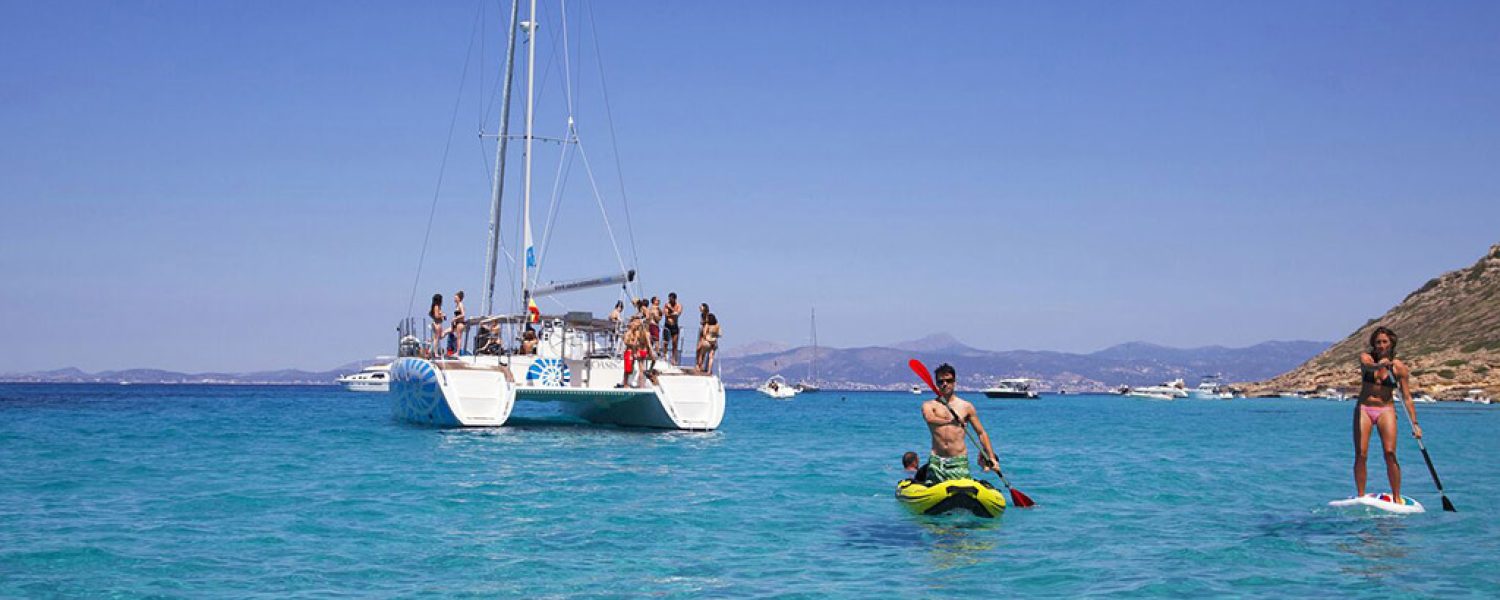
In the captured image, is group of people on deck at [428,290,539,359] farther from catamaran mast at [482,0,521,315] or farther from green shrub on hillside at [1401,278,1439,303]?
green shrub on hillside at [1401,278,1439,303]

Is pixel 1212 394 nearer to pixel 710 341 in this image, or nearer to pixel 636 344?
pixel 710 341

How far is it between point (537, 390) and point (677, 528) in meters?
13.5

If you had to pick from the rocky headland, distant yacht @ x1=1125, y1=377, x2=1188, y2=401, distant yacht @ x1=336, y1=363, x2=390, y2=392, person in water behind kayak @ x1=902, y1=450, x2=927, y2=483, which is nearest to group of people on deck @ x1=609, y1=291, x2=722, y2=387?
person in water behind kayak @ x1=902, y1=450, x2=927, y2=483

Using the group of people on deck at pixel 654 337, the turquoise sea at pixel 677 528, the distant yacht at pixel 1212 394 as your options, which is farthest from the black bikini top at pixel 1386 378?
the distant yacht at pixel 1212 394

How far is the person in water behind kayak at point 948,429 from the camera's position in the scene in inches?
509

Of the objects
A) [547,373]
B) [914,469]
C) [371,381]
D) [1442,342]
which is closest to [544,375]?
[547,373]

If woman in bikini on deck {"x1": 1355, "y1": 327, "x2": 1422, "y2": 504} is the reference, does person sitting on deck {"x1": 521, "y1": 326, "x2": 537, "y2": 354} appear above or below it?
above

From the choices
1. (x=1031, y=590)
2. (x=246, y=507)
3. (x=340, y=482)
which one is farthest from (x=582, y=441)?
(x=1031, y=590)

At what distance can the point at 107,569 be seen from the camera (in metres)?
10.1

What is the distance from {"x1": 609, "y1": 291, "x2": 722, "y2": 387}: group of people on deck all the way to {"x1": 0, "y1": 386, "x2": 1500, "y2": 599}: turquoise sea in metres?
3.13

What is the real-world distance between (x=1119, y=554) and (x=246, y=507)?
9.62 metres

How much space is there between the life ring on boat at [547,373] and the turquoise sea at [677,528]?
2.47 m

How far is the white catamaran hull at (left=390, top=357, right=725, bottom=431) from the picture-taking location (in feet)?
84.9

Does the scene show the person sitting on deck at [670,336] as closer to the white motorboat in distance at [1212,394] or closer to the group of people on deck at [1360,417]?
the group of people on deck at [1360,417]
